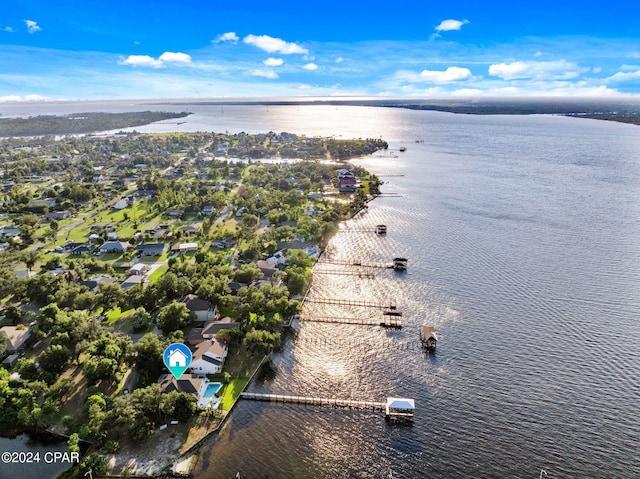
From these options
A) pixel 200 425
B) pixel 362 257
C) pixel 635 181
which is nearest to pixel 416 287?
pixel 362 257

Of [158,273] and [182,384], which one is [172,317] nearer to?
[182,384]

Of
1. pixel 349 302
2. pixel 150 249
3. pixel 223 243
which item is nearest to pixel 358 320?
pixel 349 302

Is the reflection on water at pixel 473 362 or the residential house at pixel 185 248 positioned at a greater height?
the residential house at pixel 185 248

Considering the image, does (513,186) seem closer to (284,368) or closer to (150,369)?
(284,368)

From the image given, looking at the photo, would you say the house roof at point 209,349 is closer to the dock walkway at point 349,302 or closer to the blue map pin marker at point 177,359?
the blue map pin marker at point 177,359

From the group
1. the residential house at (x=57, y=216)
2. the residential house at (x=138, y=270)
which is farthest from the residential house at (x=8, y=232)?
the residential house at (x=138, y=270)
